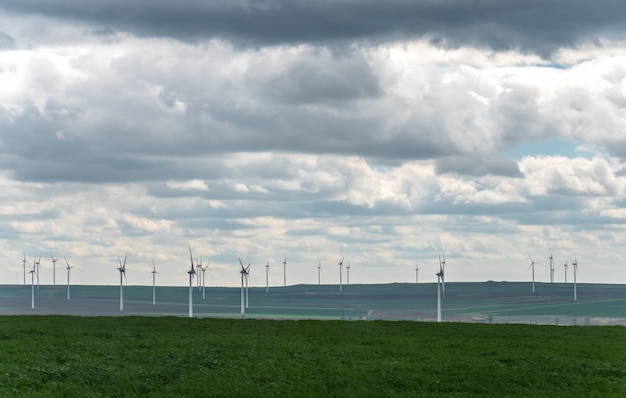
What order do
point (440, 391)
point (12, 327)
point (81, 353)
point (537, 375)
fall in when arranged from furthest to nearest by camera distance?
1. point (12, 327)
2. point (81, 353)
3. point (537, 375)
4. point (440, 391)

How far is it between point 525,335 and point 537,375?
88.0ft

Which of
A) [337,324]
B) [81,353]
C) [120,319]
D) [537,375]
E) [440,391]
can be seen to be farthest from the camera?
[120,319]

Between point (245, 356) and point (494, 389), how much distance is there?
50.3 ft

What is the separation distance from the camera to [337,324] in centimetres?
9069

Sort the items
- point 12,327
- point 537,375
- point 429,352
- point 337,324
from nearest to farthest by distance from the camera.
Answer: point 537,375, point 429,352, point 12,327, point 337,324

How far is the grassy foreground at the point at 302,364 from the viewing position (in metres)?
47.8

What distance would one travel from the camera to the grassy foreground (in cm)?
4781

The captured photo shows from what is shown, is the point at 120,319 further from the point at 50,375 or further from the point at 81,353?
the point at 50,375

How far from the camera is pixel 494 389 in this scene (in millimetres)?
49188

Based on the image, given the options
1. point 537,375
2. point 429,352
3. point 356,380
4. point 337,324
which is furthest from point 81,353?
point 337,324

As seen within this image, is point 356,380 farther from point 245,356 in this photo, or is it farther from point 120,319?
point 120,319

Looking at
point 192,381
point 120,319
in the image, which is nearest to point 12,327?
point 120,319

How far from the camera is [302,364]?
54656 mm

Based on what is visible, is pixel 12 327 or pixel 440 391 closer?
pixel 440 391
